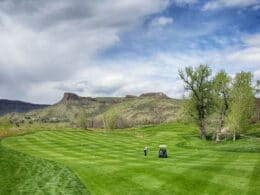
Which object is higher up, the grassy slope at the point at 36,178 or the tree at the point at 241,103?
the tree at the point at 241,103

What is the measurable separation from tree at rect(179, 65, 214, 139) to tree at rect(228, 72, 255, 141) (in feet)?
22.7

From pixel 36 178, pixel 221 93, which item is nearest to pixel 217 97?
pixel 221 93

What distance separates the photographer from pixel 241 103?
82.5 metres

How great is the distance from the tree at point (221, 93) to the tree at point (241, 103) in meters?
1.95

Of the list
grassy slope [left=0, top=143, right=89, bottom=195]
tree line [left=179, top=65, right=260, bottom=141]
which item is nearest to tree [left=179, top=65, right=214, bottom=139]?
tree line [left=179, top=65, right=260, bottom=141]

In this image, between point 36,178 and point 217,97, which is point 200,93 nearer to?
Answer: point 217,97

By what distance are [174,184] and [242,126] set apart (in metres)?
64.4

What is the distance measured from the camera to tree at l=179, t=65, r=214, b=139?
85.0 metres

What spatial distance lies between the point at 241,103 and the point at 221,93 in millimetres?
6549

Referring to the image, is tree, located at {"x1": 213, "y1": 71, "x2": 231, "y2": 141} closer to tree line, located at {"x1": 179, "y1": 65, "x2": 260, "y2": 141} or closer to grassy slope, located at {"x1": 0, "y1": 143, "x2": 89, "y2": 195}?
tree line, located at {"x1": 179, "y1": 65, "x2": 260, "y2": 141}

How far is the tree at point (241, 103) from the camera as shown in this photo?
3166 inches

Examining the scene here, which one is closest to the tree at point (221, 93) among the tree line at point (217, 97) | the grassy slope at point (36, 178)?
the tree line at point (217, 97)

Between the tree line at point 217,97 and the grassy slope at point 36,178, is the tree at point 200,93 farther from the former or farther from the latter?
the grassy slope at point 36,178

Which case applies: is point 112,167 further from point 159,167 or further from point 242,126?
point 242,126
